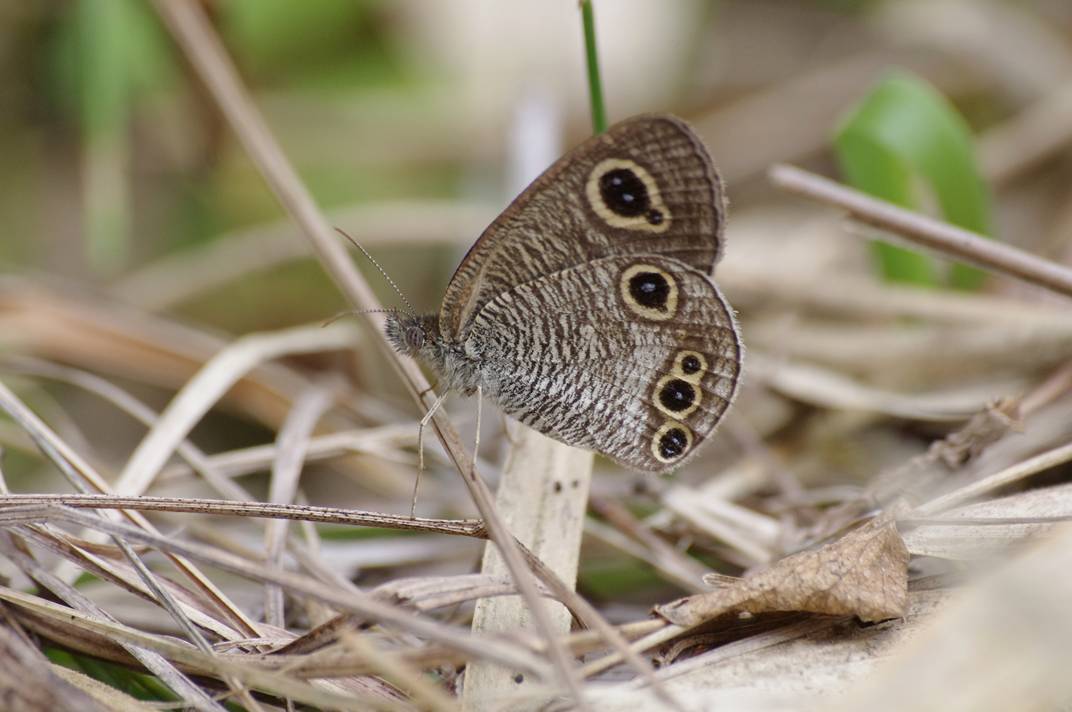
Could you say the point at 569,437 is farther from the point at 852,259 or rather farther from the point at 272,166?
the point at 852,259

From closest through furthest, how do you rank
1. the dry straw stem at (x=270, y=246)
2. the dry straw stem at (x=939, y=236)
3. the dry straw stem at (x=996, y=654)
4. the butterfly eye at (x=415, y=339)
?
the dry straw stem at (x=996, y=654), the dry straw stem at (x=939, y=236), the butterfly eye at (x=415, y=339), the dry straw stem at (x=270, y=246)

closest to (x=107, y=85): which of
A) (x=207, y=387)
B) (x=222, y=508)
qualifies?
(x=207, y=387)

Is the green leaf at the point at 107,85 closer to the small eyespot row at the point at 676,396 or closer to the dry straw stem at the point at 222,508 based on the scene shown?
the dry straw stem at the point at 222,508

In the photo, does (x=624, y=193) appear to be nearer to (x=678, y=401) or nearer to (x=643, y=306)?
(x=643, y=306)

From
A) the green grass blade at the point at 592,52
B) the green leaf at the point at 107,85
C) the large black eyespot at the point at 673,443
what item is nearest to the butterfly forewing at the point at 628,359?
the large black eyespot at the point at 673,443

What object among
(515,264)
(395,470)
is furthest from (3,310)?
(515,264)

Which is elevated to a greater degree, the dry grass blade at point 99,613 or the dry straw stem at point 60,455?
the dry straw stem at point 60,455

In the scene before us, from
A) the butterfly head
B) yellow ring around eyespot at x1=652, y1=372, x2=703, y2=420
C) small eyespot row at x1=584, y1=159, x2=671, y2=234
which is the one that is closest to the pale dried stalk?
yellow ring around eyespot at x1=652, y1=372, x2=703, y2=420

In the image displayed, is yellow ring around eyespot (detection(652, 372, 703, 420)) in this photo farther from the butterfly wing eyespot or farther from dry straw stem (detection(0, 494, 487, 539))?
dry straw stem (detection(0, 494, 487, 539))

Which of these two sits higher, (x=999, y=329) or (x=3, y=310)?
(x=999, y=329)
